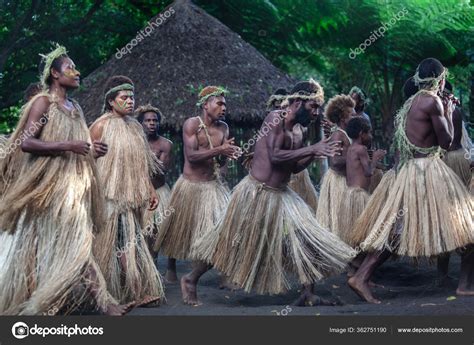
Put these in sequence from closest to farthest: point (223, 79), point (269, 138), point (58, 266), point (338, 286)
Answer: point (58, 266)
point (269, 138)
point (338, 286)
point (223, 79)

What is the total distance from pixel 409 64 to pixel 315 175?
3.11 meters

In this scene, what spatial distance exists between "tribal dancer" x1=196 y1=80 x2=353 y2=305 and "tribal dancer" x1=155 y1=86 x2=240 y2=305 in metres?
0.78

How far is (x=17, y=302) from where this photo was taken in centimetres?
468

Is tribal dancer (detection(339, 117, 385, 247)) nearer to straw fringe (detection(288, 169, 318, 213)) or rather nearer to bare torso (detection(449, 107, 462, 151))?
bare torso (detection(449, 107, 462, 151))

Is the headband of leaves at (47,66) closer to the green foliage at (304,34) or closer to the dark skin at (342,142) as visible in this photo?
the dark skin at (342,142)

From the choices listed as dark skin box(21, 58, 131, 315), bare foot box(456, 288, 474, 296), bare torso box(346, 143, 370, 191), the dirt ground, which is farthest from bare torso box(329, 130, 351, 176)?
dark skin box(21, 58, 131, 315)

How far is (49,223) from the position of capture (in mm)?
4734

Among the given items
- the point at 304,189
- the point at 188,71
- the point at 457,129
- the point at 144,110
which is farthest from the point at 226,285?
the point at 188,71

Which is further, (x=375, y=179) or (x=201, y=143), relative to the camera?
(x=375, y=179)

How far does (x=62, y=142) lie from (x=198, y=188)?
194cm

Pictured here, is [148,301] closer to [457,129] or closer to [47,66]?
[47,66]

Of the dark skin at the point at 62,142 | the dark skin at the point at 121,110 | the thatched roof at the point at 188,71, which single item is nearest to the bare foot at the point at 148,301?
the dark skin at the point at 62,142

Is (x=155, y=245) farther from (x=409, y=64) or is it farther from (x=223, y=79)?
(x=409, y=64)

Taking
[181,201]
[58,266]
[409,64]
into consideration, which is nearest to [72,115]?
[58,266]
